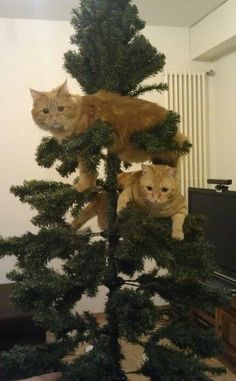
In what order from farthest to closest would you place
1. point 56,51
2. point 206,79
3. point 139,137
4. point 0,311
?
1. point 206,79
2. point 56,51
3. point 0,311
4. point 139,137

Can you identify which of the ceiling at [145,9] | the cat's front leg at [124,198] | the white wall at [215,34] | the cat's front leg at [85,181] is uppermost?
the ceiling at [145,9]

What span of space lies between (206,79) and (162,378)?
316 centimetres

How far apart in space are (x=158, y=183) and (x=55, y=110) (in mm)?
372

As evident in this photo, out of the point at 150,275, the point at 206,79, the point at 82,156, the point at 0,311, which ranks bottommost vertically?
the point at 0,311

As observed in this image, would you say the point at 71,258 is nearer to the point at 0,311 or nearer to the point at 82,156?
the point at 82,156

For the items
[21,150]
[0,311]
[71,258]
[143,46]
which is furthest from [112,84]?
[21,150]

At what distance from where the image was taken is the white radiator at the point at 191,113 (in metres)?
3.41

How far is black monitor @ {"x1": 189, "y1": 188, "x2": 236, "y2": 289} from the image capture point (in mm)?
2652

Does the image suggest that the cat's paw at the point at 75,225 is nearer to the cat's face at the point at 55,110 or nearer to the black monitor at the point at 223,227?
the cat's face at the point at 55,110

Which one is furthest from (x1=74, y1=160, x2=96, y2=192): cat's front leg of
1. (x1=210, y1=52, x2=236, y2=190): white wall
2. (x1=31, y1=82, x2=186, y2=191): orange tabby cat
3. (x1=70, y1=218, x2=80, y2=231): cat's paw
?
(x1=210, y1=52, x2=236, y2=190): white wall

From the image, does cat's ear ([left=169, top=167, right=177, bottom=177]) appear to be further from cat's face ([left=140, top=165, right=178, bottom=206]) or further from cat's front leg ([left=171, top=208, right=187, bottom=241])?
cat's front leg ([left=171, top=208, right=187, bottom=241])

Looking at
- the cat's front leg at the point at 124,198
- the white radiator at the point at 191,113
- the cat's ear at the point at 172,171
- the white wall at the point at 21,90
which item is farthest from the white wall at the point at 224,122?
the cat's front leg at the point at 124,198

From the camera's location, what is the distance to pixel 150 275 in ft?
3.07

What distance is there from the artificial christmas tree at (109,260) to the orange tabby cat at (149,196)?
5 centimetres
